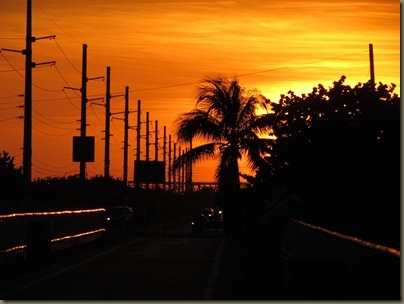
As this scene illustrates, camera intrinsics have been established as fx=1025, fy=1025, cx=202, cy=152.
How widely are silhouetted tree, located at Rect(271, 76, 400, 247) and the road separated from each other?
4.73 m

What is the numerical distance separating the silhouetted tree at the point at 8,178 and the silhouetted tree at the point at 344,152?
71.1 ft

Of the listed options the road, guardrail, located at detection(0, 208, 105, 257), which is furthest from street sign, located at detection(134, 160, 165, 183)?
the road

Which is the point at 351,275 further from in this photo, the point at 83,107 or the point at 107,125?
the point at 107,125

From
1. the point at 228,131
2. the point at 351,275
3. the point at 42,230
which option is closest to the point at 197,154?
the point at 228,131

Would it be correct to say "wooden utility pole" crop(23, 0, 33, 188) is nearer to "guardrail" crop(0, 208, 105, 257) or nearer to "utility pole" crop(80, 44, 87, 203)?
"guardrail" crop(0, 208, 105, 257)

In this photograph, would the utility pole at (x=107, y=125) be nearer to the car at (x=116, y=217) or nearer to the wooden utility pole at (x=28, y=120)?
the car at (x=116, y=217)

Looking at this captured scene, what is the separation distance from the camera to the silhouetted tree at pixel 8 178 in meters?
62.2

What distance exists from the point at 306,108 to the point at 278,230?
17.6 metres

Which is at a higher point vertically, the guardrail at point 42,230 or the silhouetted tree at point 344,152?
the silhouetted tree at point 344,152

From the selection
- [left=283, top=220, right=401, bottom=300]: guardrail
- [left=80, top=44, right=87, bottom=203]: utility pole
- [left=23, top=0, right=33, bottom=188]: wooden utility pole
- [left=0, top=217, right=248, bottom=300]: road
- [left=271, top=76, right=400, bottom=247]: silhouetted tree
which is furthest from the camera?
[left=80, top=44, right=87, bottom=203]: utility pole

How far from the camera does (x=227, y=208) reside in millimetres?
51406

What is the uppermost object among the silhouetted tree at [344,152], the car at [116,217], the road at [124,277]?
the silhouetted tree at [344,152]

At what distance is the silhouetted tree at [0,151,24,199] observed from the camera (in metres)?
62.2

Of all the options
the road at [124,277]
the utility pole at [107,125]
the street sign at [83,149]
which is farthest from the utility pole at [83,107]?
the road at [124,277]
